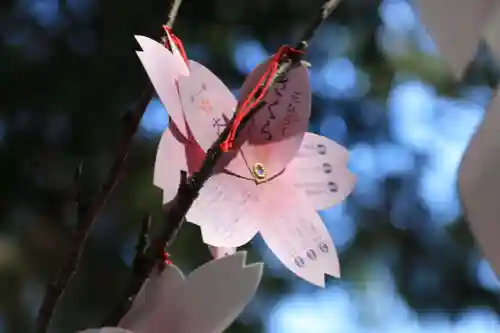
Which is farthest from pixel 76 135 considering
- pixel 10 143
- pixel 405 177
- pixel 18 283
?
pixel 405 177

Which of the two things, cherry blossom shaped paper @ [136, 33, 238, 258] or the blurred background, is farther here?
the blurred background

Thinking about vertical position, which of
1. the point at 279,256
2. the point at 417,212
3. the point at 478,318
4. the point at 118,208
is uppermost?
the point at 279,256

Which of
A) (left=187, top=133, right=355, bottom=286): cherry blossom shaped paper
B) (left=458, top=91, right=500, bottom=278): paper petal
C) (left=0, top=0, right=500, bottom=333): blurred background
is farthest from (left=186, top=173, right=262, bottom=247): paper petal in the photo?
(left=0, top=0, right=500, bottom=333): blurred background

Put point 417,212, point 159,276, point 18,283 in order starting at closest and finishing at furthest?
point 159,276, point 18,283, point 417,212

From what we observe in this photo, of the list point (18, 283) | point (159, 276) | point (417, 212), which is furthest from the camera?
point (417, 212)

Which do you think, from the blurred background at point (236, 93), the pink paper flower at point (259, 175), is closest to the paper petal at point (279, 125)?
the pink paper flower at point (259, 175)

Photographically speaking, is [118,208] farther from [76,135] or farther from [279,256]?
[279,256]

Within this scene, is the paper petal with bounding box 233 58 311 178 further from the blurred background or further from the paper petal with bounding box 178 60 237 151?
the blurred background
